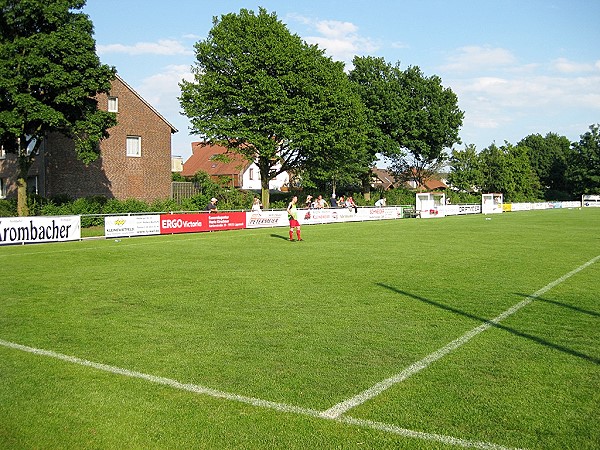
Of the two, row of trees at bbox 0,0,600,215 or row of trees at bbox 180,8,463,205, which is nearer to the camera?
row of trees at bbox 0,0,600,215

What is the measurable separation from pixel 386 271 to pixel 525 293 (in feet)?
13.6

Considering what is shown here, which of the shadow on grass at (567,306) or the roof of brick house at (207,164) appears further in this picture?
the roof of brick house at (207,164)

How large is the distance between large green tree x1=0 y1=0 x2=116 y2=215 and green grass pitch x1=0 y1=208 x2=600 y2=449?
18.5 m

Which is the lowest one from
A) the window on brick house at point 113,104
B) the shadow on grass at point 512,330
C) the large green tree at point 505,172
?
the shadow on grass at point 512,330

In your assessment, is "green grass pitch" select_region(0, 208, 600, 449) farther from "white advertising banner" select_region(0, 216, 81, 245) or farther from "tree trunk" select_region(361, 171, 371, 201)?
"tree trunk" select_region(361, 171, 371, 201)

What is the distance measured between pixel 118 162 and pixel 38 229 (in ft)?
69.8

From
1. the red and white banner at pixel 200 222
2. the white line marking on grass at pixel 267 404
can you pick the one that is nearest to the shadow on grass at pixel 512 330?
the white line marking on grass at pixel 267 404

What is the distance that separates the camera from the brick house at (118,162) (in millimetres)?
40456

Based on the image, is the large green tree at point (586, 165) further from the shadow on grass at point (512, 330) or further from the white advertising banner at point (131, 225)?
the shadow on grass at point (512, 330)

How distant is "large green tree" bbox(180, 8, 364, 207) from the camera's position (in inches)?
1667

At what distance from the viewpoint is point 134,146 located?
4534 centimetres

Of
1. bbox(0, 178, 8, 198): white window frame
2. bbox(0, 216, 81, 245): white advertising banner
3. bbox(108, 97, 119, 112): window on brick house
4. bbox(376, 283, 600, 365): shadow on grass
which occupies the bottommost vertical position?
bbox(376, 283, 600, 365): shadow on grass

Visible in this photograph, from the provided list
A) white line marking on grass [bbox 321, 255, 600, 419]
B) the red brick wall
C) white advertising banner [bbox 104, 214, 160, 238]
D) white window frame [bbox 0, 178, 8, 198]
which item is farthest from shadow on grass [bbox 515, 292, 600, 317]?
white window frame [bbox 0, 178, 8, 198]

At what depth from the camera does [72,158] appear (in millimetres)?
41031
